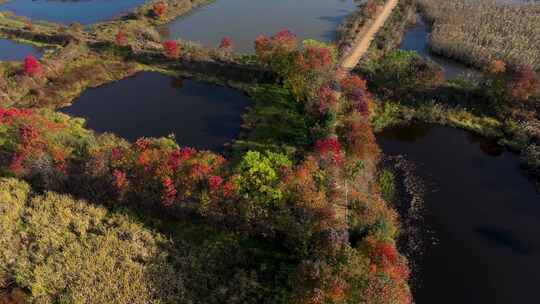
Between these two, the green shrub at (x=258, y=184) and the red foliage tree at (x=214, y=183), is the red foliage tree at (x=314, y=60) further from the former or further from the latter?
the red foliage tree at (x=214, y=183)

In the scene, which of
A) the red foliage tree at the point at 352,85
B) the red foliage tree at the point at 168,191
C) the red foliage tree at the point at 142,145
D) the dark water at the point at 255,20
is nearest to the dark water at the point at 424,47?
the dark water at the point at 255,20

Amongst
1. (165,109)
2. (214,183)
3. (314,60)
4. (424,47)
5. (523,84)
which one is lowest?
(165,109)

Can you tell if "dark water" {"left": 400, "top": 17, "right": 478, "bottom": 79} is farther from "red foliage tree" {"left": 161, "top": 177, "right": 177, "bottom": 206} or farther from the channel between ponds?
"red foliage tree" {"left": 161, "top": 177, "right": 177, "bottom": 206}

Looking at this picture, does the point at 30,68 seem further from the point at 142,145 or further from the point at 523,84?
the point at 523,84

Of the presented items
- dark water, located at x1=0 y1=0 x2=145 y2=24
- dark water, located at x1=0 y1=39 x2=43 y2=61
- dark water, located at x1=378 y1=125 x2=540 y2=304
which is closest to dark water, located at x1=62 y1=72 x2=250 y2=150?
dark water, located at x1=0 y1=39 x2=43 y2=61

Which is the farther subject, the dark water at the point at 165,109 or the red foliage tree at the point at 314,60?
the red foliage tree at the point at 314,60

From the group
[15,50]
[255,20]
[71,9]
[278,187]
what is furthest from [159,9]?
[278,187]
